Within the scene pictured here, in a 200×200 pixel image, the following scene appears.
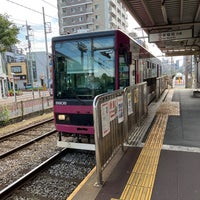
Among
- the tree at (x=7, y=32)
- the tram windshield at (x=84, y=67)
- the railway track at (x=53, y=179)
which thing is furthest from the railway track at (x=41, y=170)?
the tree at (x=7, y=32)

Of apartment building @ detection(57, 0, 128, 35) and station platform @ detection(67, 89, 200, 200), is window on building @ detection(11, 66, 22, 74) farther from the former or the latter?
station platform @ detection(67, 89, 200, 200)

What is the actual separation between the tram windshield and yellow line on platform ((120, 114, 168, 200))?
166 centimetres

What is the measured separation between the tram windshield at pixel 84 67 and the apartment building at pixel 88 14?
4681 cm

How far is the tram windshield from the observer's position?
5012 mm

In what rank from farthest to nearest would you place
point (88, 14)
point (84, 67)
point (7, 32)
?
point (88, 14) → point (7, 32) → point (84, 67)

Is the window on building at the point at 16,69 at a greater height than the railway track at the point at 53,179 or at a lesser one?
greater

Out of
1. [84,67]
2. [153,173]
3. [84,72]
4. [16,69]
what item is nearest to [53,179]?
[153,173]

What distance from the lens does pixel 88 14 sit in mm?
53094

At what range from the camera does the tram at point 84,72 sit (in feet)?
16.4

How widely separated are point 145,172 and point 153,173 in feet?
0.43

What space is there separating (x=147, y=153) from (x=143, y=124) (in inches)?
94.5

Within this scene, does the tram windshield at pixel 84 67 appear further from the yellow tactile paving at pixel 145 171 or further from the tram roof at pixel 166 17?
the tram roof at pixel 166 17

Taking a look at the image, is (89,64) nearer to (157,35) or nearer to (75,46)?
(75,46)

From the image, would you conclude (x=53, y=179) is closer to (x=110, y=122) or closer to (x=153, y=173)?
(x=110, y=122)
